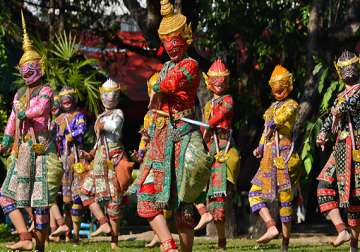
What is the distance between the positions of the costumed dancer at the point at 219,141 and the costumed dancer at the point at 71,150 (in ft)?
6.16

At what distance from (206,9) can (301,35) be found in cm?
156

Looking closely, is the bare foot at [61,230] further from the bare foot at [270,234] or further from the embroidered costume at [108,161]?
the bare foot at [270,234]

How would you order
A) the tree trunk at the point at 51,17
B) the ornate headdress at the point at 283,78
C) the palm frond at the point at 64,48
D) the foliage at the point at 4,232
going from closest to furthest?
1. the ornate headdress at the point at 283,78
2. the foliage at the point at 4,232
3. the palm frond at the point at 64,48
4. the tree trunk at the point at 51,17

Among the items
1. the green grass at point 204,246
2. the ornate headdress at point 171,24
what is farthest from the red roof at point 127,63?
the ornate headdress at point 171,24

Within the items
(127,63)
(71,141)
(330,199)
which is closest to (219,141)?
(330,199)

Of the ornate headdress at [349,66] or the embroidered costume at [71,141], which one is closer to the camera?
the ornate headdress at [349,66]

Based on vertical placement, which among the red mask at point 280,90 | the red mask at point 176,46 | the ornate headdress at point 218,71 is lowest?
the red mask at point 176,46

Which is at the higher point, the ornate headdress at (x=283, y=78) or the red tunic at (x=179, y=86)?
the ornate headdress at (x=283, y=78)

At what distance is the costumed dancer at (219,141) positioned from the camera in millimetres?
11016

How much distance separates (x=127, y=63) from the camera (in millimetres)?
17828

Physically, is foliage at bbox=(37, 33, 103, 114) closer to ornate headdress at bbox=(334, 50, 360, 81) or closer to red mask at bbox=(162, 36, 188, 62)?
ornate headdress at bbox=(334, 50, 360, 81)

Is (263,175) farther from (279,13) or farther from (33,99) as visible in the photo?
(279,13)

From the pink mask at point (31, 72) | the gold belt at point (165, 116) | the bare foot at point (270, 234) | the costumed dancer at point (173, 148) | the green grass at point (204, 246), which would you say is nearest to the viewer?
the costumed dancer at point (173, 148)

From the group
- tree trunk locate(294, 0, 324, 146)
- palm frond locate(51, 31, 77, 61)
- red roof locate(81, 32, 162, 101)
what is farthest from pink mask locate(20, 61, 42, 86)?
red roof locate(81, 32, 162, 101)
